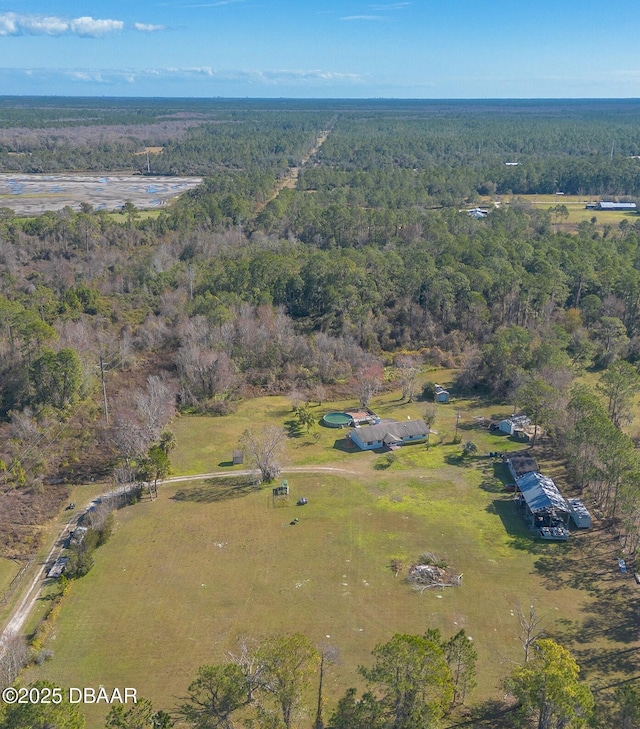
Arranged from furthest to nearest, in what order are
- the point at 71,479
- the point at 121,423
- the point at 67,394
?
the point at 67,394 → the point at 121,423 → the point at 71,479

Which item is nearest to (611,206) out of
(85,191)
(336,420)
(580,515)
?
(336,420)

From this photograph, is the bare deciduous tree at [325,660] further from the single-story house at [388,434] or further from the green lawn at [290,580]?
the single-story house at [388,434]

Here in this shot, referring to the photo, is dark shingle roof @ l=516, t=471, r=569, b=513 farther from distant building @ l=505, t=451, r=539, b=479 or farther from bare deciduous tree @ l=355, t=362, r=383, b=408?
bare deciduous tree @ l=355, t=362, r=383, b=408

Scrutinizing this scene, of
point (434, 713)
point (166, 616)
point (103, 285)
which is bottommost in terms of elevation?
point (166, 616)

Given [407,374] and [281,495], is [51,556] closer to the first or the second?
[281,495]

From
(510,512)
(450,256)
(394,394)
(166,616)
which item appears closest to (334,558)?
(166,616)

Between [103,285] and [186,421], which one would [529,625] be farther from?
[103,285]
